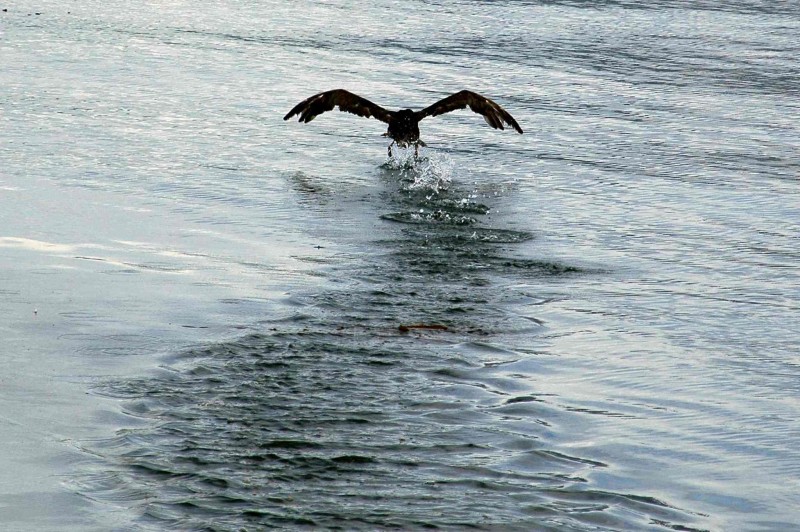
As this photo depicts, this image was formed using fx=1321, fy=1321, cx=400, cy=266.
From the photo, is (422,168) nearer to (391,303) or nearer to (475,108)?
(475,108)

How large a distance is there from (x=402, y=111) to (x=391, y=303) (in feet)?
18.1

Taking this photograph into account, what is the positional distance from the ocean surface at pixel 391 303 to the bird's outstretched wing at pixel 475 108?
0.33 meters

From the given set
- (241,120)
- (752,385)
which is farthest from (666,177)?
(752,385)

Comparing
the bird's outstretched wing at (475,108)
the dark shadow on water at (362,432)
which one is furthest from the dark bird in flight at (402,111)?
the dark shadow on water at (362,432)

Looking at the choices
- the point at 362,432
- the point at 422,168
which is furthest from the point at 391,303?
the point at 422,168

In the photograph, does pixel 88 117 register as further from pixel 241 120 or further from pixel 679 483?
pixel 679 483

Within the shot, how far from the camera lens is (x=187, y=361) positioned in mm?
6504

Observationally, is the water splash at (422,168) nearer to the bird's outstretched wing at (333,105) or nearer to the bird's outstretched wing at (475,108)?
the bird's outstretched wing at (475,108)

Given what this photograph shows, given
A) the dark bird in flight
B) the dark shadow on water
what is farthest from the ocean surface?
the dark bird in flight

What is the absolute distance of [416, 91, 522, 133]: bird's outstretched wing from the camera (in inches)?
Result: 508

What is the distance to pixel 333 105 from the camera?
13.3 m

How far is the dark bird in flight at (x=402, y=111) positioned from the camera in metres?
12.8

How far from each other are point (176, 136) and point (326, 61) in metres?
5.44

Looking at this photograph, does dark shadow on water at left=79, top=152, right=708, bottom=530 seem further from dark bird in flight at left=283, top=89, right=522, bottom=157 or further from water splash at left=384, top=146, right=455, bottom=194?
dark bird in flight at left=283, top=89, right=522, bottom=157
